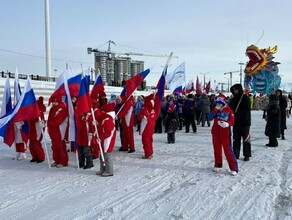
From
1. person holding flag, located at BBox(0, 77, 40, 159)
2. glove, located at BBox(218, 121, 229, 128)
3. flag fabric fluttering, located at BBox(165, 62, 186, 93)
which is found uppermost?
flag fabric fluttering, located at BBox(165, 62, 186, 93)

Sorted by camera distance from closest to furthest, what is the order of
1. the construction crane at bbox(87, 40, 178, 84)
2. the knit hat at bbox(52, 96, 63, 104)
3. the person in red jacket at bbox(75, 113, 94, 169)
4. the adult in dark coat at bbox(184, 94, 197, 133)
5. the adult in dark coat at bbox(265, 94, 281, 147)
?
the person in red jacket at bbox(75, 113, 94, 169)
the knit hat at bbox(52, 96, 63, 104)
the adult in dark coat at bbox(265, 94, 281, 147)
the adult in dark coat at bbox(184, 94, 197, 133)
the construction crane at bbox(87, 40, 178, 84)

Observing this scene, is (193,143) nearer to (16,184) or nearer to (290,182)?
(290,182)

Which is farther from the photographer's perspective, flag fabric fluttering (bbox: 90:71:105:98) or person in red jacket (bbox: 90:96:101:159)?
flag fabric fluttering (bbox: 90:71:105:98)

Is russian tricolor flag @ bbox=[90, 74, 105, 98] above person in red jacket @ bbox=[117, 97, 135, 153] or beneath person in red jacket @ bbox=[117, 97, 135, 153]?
above

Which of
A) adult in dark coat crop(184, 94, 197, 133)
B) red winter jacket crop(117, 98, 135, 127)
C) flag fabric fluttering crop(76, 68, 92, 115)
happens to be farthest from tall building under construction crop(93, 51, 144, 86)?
flag fabric fluttering crop(76, 68, 92, 115)

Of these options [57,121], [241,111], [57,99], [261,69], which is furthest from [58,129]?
[261,69]

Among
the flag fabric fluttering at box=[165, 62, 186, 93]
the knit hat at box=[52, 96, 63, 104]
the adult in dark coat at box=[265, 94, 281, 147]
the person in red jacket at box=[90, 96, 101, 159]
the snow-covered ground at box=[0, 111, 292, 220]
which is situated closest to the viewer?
the snow-covered ground at box=[0, 111, 292, 220]

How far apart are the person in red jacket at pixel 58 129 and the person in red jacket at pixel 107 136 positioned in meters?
1.14

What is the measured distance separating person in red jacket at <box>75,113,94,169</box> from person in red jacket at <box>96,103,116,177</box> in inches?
12.7

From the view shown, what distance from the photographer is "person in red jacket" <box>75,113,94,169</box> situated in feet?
21.9

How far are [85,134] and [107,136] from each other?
74 centimetres

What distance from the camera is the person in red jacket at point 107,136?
6281 mm

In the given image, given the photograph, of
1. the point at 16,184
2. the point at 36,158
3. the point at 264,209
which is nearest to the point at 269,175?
the point at 264,209

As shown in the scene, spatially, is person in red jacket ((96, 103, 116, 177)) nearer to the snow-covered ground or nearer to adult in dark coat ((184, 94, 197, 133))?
the snow-covered ground
